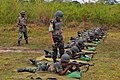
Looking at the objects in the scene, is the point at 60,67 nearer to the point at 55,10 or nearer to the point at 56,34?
the point at 56,34

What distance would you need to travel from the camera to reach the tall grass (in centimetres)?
2934

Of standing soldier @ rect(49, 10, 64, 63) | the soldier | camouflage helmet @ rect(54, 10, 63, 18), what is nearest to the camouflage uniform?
the soldier

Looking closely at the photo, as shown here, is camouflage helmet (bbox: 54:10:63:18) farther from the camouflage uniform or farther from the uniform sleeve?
the uniform sleeve

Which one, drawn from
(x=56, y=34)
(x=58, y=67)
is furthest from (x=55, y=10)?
(x=58, y=67)

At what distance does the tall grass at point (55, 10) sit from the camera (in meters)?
29.3

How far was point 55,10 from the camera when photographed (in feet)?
105

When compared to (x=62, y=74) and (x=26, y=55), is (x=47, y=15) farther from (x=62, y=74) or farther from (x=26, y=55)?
(x=62, y=74)

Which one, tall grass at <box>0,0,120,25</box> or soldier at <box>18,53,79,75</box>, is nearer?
soldier at <box>18,53,79,75</box>

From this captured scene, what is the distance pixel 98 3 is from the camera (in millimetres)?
35844

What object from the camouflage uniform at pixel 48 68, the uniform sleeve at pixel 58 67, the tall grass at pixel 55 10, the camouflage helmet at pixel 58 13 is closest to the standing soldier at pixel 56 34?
the camouflage helmet at pixel 58 13

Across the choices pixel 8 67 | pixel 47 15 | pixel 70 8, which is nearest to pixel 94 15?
pixel 70 8

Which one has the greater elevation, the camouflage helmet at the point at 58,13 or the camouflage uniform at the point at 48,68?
the camouflage helmet at the point at 58,13

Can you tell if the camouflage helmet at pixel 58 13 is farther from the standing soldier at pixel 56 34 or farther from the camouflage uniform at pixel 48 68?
the camouflage uniform at pixel 48 68

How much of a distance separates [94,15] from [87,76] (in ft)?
77.5
